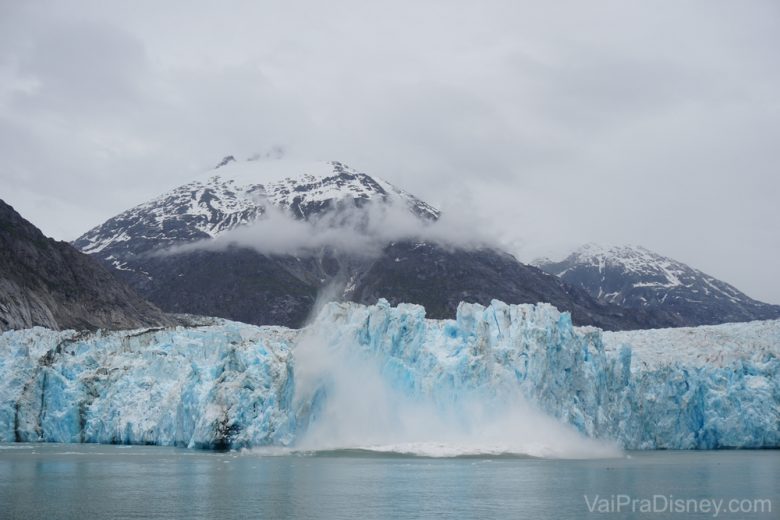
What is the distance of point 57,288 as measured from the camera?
357 feet

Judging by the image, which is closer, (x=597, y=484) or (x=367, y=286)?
(x=597, y=484)

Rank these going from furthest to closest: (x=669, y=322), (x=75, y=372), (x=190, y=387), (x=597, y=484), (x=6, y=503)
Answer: (x=669, y=322) → (x=75, y=372) → (x=190, y=387) → (x=597, y=484) → (x=6, y=503)

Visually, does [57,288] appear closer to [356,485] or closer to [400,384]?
[400,384]

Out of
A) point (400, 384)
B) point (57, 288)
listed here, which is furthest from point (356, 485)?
point (57, 288)

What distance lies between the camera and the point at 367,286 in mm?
183125

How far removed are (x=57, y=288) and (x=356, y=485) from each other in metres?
91.8

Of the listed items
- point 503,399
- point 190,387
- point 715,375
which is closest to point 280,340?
point 190,387

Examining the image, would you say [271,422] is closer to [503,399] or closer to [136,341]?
[503,399]

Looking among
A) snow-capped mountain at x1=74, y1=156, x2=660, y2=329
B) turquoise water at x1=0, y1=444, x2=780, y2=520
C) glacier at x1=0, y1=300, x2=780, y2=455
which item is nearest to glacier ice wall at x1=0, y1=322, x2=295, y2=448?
glacier at x1=0, y1=300, x2=780, y2=455

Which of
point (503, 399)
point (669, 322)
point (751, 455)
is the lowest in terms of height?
point (751, 455)

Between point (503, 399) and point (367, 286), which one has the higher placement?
point (367, 286)

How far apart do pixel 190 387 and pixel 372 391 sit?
34.7ft

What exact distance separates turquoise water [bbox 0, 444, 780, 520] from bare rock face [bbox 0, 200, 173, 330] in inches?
2420

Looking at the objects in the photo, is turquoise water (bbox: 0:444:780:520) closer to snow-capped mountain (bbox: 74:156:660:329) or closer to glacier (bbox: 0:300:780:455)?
glacier (bbox: 0:300:780:455)
